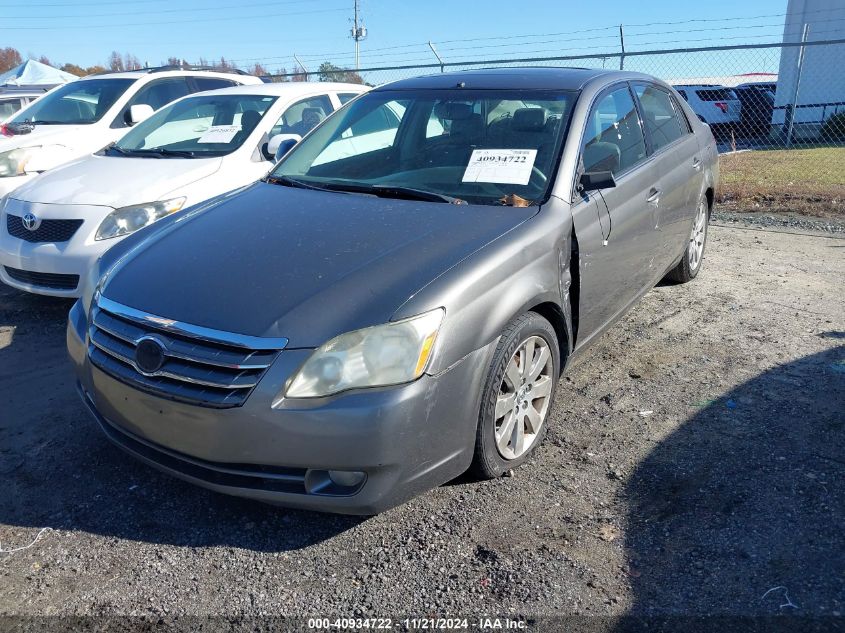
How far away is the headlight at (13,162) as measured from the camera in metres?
7.04

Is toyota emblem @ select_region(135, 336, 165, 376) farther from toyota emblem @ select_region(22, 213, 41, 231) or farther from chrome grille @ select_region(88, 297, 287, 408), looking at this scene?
toyota emblem @ select_region(22, 213, 41, 231)

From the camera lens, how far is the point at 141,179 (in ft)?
17.7

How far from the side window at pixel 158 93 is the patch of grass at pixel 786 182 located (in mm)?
6921

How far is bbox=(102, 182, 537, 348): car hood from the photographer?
Answer: 2.60m

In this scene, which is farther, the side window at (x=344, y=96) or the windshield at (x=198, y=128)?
the side window at (x=344, y=96)

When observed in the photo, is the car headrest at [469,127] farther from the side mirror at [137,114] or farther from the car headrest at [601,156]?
the side mirror at [137,114]

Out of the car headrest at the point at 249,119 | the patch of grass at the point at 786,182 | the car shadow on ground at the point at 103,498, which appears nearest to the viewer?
the car shadow on ground at the point at 103,498

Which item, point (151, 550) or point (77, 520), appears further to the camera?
point (77, 520)

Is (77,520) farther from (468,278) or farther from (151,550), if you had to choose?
(468,278)

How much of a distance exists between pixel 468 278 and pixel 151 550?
1602 millimetres

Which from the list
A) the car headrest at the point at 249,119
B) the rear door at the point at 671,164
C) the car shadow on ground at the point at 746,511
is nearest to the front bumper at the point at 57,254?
the car headrest at the point at 249,119

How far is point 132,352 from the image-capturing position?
2.75m

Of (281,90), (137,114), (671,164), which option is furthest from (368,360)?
(137,114)

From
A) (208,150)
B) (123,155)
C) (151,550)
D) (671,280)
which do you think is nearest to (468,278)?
(151,550)
